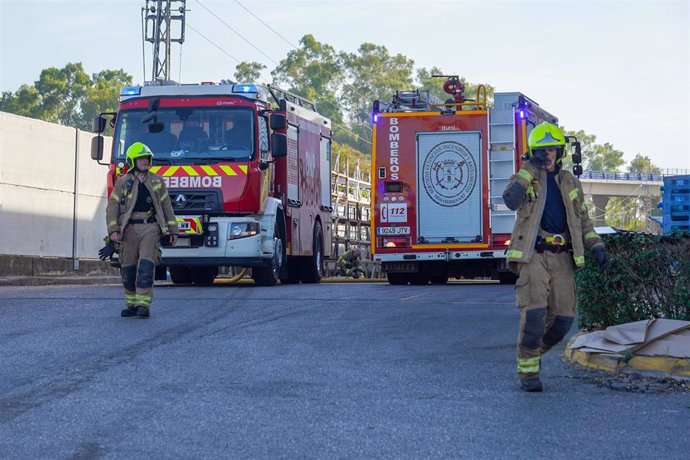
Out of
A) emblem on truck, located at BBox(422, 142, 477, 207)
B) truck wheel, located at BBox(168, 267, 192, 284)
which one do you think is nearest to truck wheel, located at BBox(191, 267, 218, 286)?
truck wheel, located at BBox(168, 267, 192, 284)

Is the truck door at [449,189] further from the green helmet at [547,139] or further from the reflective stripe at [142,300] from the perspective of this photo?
the green helmet at [547,139]

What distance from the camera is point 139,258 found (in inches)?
561

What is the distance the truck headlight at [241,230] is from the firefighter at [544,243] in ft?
36.3

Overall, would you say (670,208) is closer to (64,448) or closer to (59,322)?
(59,322)

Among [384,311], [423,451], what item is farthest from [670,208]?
[423,451]

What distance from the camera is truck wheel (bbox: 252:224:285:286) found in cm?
2109

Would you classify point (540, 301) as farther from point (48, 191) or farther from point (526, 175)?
point (48, 191)

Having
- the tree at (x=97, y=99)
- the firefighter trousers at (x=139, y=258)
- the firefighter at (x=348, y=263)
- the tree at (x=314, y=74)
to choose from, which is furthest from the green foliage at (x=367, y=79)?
the firefighter trousers at (x=139, y=258)

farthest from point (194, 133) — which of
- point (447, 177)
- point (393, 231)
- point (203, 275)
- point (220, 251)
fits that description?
point (447, 177)

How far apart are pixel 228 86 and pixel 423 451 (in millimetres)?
14569

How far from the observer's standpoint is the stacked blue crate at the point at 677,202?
28531mm

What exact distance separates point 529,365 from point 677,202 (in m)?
20.6

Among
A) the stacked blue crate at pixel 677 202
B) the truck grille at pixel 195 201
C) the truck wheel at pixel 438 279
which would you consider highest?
the stacked blue crate at pixel 677 202

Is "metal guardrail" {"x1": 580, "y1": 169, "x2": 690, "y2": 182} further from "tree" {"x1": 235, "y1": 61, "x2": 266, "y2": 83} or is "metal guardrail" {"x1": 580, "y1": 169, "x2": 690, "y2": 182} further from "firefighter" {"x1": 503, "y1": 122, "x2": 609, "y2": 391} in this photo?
"firefighter" {"x1": 503, "y1": 122, "x2": 609, "y2": 391}
